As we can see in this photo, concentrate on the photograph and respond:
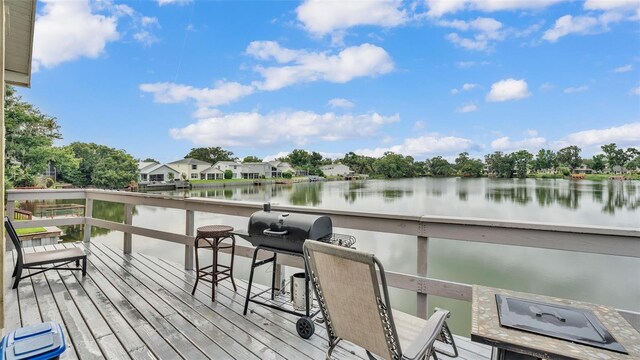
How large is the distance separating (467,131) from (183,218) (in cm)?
1208

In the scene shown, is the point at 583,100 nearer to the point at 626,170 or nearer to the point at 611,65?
the point at 611,65

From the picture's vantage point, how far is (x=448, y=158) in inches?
390

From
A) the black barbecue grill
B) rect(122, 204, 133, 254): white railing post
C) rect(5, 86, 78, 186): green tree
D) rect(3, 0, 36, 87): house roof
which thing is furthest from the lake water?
rect(5, 86, 78, 186): green tree

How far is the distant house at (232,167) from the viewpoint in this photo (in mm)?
7094

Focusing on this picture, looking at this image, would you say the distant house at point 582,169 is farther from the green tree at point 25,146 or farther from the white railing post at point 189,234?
the green tree at point 25,146

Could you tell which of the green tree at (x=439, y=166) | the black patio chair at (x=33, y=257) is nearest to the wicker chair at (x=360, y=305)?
the black patio chair at (x=33, y=257)

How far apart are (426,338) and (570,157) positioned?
11.5 meters

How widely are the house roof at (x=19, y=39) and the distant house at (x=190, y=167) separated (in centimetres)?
235

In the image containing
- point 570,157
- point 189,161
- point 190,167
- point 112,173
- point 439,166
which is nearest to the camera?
A: point 190,167

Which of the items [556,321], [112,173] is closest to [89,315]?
[556,321]

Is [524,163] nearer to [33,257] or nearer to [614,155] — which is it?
[614,155]

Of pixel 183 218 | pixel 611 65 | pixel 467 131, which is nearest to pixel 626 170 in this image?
pixel 611 65

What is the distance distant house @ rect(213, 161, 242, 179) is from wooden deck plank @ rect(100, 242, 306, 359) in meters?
3.77

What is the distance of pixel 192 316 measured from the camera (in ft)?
8.83
